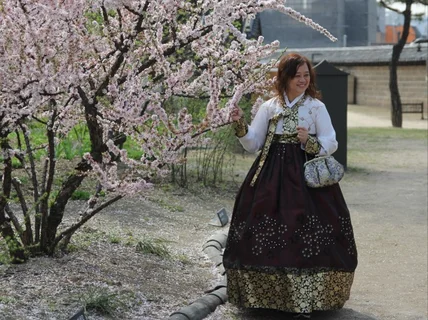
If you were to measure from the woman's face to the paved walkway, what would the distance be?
22.9m

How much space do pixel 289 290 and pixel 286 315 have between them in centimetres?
33

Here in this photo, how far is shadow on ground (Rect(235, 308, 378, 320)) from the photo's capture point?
5.73 m

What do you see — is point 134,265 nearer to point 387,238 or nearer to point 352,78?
point 387,238

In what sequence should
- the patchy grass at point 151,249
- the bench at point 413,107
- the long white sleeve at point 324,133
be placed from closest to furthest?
the long white sleeve at point 324,133
the patchy grass at point 151,249
the bench at point 413,107

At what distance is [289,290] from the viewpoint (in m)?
5.53

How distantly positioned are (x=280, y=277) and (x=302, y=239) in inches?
10.0

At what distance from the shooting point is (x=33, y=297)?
5.11 meters

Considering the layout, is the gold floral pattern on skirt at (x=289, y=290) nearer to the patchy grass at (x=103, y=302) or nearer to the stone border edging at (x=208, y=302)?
the stone border edging at (x=208, y=302)

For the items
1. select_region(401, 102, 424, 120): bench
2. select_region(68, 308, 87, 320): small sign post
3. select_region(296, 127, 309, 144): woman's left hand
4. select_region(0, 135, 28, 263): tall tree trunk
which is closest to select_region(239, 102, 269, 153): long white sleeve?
select_region(296, 127, 309, 144): woman's left hand

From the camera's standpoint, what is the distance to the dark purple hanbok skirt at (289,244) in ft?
18.1

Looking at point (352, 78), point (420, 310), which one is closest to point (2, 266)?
point (420, 310)

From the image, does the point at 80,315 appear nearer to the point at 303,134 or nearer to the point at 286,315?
the point at 286,315

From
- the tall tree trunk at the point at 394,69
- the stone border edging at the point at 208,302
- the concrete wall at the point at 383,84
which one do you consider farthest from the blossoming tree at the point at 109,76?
the concrete wall at the point at 383,84

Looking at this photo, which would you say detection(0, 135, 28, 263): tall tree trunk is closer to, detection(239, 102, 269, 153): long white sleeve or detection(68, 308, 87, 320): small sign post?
detection(68, 308, 87, 320): small sign post
